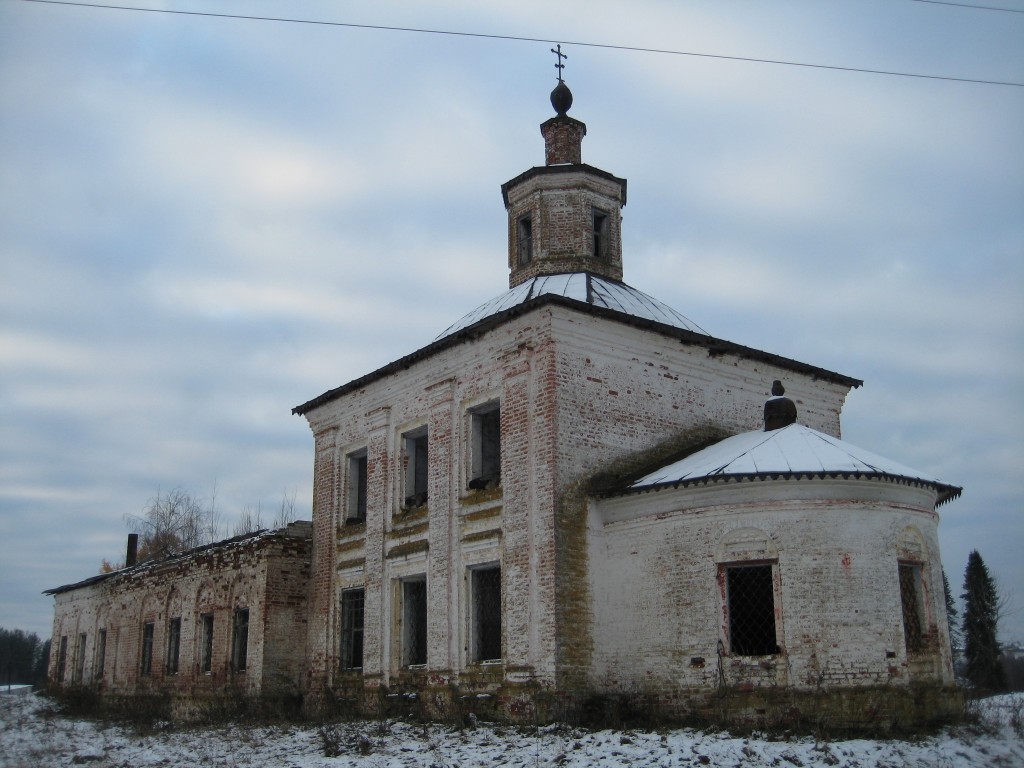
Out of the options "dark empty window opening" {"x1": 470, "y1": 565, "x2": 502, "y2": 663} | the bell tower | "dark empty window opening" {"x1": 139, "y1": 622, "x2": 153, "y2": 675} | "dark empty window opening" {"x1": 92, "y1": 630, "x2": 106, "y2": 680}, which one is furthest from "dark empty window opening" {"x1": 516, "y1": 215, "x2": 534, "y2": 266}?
→ "dark empty window opening" {"x1": 92, "y1": 630, "x2": 106, "y2": 680}

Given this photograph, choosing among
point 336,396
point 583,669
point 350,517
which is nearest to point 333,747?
point 583,669

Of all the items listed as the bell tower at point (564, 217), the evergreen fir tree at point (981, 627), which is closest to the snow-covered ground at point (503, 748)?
the bell tower at point (564, 217)

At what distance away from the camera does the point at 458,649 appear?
15.6 meters

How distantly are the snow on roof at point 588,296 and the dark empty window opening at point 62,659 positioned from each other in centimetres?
1931

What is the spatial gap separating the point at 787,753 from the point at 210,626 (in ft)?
49.3

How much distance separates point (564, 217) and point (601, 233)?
89 centimetres

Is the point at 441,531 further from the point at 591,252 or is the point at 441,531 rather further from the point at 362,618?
the point at 591,252

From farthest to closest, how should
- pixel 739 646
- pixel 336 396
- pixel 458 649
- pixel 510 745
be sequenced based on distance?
pixel 336 396
pixel 458 649
pixel 739 646
pixel 510 745

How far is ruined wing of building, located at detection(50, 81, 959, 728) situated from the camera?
12.8 metres

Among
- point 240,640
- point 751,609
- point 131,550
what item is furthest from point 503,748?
point 131,550

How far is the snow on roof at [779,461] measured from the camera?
1301cm

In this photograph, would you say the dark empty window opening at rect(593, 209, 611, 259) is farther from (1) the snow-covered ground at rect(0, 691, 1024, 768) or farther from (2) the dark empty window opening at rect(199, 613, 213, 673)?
(2) the dark empty window opening at rect(199, 613, 213, 673)

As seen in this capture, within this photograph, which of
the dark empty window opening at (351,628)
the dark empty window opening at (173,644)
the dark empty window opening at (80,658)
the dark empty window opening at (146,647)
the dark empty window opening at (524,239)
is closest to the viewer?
the dark empty window opening at (351,628)

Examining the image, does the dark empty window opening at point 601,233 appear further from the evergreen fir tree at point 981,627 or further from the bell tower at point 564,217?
the evergreen fir tree at point 981,627
